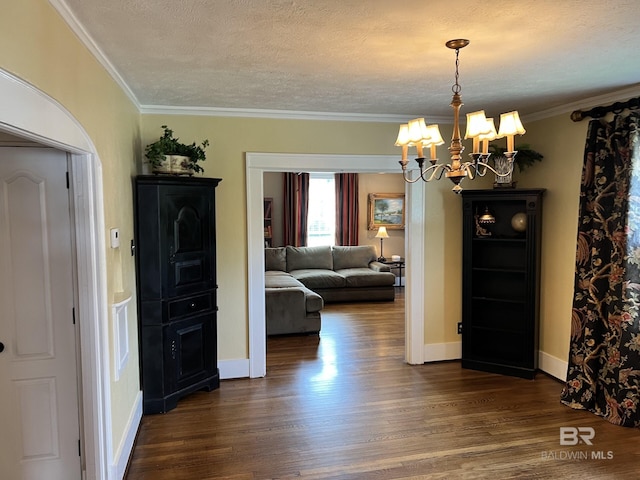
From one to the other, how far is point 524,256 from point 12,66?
4.26 metres

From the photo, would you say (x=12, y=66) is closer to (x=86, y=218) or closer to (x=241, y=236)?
(x=86, y=218)

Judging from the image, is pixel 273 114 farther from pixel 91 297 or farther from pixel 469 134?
pixel 91 297

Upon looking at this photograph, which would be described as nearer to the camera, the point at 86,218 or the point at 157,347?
the point at 86,218

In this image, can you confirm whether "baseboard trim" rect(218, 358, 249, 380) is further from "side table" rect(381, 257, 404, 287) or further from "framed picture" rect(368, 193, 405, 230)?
"framed picture" rect(368, 193, 405, 230)

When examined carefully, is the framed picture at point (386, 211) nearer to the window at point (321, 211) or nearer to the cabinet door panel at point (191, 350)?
Result: the window at point (321, 211)

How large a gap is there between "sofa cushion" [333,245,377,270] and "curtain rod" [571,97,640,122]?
17.2ft

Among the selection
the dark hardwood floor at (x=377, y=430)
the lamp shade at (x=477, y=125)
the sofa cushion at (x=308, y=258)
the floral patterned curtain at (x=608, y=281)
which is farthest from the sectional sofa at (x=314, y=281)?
the lamp shade at (x=477, y=125)

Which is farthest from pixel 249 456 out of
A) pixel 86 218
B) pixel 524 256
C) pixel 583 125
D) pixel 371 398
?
pixel 583 125

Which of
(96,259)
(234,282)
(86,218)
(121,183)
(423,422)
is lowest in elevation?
(423,422)

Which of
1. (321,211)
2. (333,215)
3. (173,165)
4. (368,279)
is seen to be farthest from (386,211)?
(173,165)

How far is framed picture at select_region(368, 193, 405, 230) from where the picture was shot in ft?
30.9

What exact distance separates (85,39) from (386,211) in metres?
7.66

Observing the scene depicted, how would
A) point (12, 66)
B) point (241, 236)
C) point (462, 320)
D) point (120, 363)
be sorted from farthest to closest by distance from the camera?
point (462, 320), point (241, 236), point (120, 363), point (12, 66)

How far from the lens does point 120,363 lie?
2760mm
